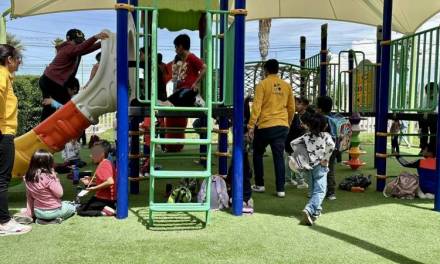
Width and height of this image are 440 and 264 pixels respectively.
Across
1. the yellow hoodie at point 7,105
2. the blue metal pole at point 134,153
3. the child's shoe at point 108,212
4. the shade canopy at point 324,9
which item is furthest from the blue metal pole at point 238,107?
the shade canopy at point 324,9

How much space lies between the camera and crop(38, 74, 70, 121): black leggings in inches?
295

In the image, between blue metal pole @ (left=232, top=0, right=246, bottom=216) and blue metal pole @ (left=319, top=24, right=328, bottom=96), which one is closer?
blue metal pole @ (left=232, top=0, right=246, bottom=216)

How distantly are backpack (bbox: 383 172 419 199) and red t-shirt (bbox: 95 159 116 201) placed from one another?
408cm

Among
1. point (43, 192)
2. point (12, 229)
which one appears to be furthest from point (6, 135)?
point (12, 229)

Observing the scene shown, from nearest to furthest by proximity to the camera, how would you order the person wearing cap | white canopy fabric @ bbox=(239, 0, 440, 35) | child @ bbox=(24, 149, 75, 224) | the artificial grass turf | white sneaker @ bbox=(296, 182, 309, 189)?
the artificial grass turf
child @ bbox=(24, 149, 75, 224)
the person wearing cap
white sneaker @ bbox=(296, 182, 309, 189)
white canopy fabric @ bbox=(239, 0, 440, 35)

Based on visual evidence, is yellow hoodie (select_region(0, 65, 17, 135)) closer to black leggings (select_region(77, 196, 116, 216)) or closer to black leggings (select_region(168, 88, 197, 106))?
black leggings (select_region(77, 196, 116, 216))

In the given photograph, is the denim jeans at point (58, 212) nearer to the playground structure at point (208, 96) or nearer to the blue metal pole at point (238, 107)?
the playground structure at point (208, 96)

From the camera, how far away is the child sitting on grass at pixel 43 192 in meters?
5.10

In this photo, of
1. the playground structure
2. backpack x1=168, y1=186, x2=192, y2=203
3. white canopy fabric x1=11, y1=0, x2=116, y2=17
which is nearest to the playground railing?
the playground structure

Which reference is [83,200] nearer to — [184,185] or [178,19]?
[184,185]

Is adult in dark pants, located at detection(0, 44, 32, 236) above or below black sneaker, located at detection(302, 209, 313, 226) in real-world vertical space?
above

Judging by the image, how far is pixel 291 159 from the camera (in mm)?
5531

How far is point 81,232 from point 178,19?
134 inches

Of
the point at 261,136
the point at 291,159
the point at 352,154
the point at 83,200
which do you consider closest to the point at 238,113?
the point at 291,159
